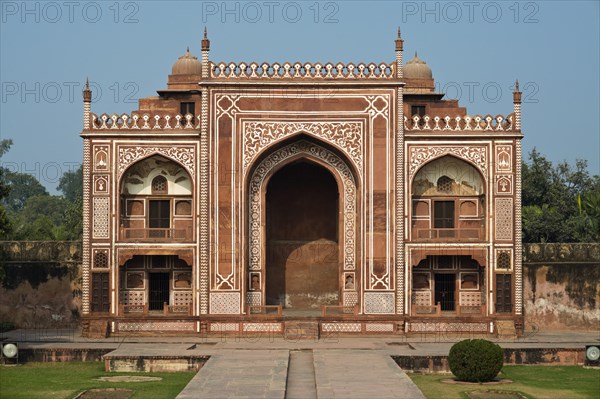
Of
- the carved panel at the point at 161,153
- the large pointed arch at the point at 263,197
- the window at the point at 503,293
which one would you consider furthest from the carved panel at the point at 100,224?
the window at the point at 503,293

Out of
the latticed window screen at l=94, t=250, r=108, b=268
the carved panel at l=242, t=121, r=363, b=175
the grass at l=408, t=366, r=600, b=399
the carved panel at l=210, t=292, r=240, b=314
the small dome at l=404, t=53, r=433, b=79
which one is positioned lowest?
the grass at l=408, t=366, r=600, b=399

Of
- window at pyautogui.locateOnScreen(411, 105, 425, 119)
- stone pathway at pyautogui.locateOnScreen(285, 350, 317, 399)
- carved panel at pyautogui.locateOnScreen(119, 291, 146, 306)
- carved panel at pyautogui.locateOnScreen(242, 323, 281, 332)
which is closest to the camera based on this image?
stone pathway at pyautogui.locateOnScreen(285, 350, 317, 399)

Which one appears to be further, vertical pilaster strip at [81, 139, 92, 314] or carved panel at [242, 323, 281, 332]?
vertical pilaster strip at [81, 139, 92, 314]

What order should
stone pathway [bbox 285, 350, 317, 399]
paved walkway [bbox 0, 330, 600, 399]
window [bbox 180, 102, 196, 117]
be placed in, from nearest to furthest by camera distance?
paved walkway [bbox 0, 330, 600, 399], stone pathway [bbox 285, 350, 317, 399], window [bbox 180, 102, 196, 117]

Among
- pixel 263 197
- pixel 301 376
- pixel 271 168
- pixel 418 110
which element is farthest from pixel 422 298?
pixel 301 376

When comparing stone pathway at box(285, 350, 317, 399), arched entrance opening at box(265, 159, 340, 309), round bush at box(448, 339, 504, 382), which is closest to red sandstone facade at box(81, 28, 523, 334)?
arched entrance opening at box(265, 159, 340, 309)

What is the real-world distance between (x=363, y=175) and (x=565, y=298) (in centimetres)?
813

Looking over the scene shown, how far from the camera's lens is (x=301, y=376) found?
79.3 feet

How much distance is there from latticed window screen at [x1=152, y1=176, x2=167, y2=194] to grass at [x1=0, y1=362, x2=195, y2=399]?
754 centimetres

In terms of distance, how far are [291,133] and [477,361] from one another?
1106cm

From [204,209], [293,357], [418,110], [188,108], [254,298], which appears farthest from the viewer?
[418,110]

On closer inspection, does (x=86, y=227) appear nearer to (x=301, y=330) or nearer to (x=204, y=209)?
(x=204, y=209)

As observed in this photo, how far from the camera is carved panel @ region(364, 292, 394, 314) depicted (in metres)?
31.9

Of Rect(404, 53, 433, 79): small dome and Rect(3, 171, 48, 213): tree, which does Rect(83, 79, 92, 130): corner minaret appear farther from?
Rect(3, 171, 48, 213): tree
